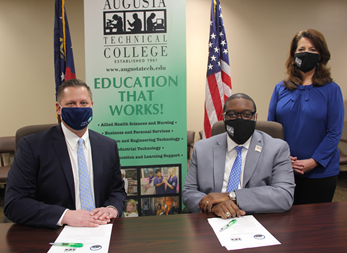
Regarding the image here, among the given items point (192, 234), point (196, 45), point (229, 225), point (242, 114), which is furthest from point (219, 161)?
point (196, 45)

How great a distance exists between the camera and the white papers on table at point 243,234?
110 cm

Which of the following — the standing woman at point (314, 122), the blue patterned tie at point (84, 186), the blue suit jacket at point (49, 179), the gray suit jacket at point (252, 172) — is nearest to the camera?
the blue suit jacket at point (49, 179)

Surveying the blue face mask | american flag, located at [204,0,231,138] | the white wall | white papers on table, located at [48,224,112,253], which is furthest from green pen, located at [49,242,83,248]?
the white wall

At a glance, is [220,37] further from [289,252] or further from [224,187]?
[289,252]

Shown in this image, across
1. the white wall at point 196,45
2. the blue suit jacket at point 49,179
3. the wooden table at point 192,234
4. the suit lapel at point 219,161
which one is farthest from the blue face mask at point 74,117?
the white wall at point 196,45

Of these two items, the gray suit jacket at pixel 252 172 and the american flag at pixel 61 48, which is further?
the american flag at pixel 61 48

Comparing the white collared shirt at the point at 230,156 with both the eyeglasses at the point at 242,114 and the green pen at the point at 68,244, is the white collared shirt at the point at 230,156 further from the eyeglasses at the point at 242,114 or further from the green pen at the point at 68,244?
the green pen at the point at 68,244

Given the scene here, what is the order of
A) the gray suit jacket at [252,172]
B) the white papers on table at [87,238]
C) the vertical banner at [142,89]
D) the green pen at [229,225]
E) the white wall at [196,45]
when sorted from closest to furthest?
the white papers on table at [87,238], the green pen at [229,225], the gray suit jacket at [252,172], the vertical banner at [142,89], the white wall at [196,45]

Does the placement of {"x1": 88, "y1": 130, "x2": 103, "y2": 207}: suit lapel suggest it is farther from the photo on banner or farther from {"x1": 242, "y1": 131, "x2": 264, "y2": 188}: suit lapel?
the photo on banner

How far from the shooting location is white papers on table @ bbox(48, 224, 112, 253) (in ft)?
3.50

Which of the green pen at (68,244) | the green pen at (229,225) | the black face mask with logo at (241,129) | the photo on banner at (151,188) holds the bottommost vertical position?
the photo on banner at (151,188)

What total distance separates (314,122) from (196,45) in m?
2.90

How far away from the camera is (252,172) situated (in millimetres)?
1659

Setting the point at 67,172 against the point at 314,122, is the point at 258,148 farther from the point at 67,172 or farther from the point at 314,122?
the point at 67,172
